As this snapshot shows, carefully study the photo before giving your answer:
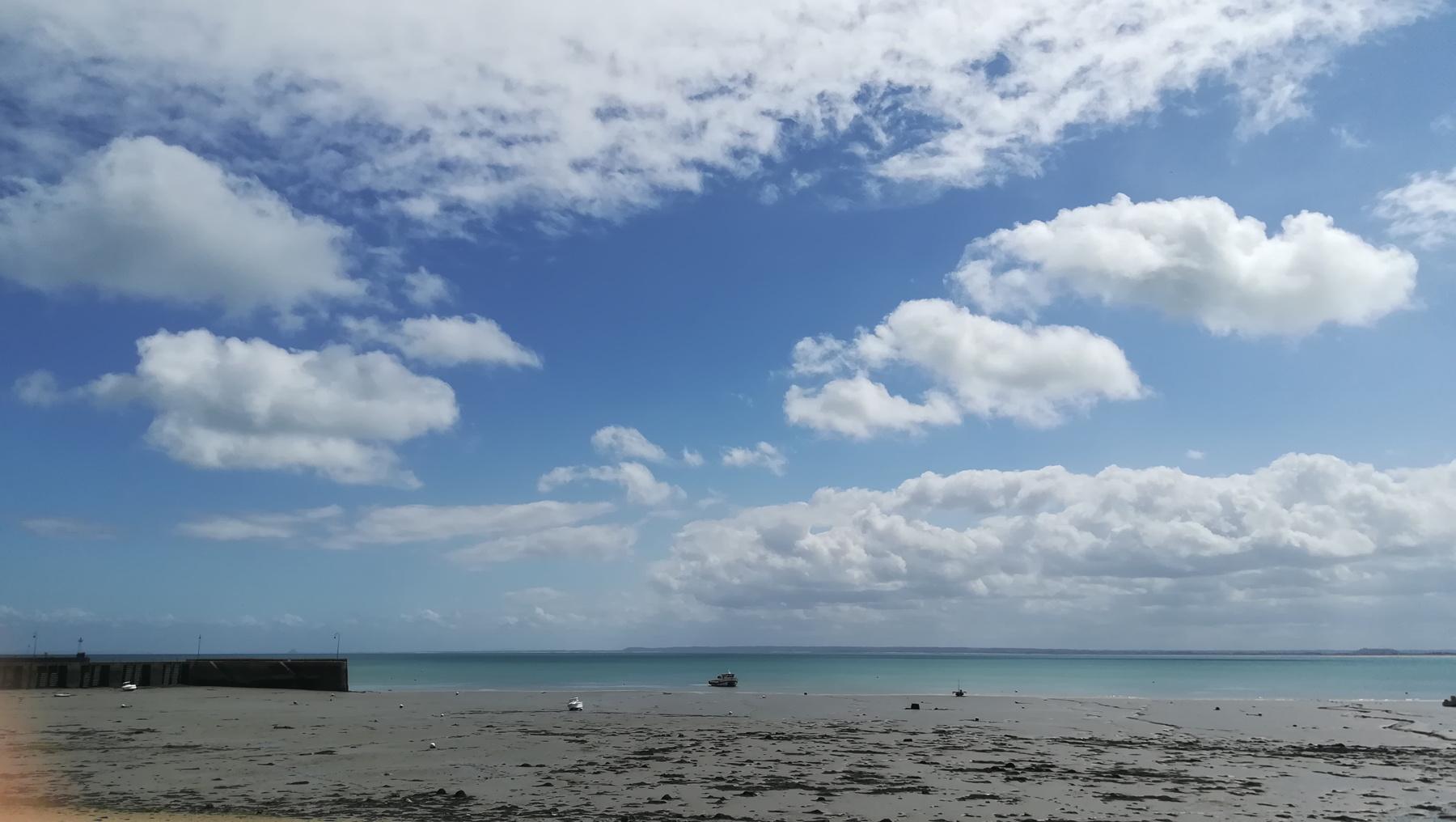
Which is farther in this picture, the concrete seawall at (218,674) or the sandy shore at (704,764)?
the concrete seawall at (218,674)

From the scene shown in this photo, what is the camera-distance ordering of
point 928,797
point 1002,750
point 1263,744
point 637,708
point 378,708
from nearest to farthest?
point 928,797
point 1002,750
point 1263,744
point 378,708
point 637,708

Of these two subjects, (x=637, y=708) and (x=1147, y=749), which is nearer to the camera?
(x=1147, y=749)

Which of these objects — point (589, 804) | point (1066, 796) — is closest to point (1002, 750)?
point (1066, 796)

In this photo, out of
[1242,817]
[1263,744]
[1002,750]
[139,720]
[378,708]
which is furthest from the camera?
[378,708]

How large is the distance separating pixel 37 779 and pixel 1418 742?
4632cm

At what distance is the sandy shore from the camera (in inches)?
785

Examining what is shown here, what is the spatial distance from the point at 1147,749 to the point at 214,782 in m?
29.7

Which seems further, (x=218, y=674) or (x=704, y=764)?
(x=218, y=674)

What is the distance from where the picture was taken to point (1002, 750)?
102ft

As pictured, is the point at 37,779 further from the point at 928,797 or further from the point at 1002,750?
the point at 1002,750

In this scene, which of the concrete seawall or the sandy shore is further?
the concrete seawall

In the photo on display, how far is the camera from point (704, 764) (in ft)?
88.5

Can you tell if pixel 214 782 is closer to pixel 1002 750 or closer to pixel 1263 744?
pixel 1002 750

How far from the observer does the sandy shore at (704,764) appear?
19938 mm
